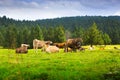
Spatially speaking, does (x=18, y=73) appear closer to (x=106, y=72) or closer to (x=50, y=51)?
(x=106, y=72)

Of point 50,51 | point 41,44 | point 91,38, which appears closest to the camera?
point 50,51

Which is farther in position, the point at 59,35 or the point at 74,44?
the point at 59,35

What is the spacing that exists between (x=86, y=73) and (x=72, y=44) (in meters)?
22.9

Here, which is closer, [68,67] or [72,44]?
[68,67]

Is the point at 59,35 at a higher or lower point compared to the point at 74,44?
higher

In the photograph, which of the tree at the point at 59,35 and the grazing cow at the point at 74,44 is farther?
the tree at the point at 59,35

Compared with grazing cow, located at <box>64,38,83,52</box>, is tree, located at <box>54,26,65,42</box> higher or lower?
higher

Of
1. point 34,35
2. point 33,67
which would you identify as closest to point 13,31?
point 34,35

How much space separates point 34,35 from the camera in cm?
12631

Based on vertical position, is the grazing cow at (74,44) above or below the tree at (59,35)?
below

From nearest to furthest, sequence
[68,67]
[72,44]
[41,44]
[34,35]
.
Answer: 1. [68,67]
2. [72,44]
3. [41,44]
4. [34,35]

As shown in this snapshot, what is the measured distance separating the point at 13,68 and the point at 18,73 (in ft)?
4.86

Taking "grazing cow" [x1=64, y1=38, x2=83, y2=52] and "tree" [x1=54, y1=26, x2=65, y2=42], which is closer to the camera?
"grazing cow" [x1=64, y1=38, x2=83, y2=52]

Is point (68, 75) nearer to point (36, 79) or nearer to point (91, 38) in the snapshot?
point (36, 79)
